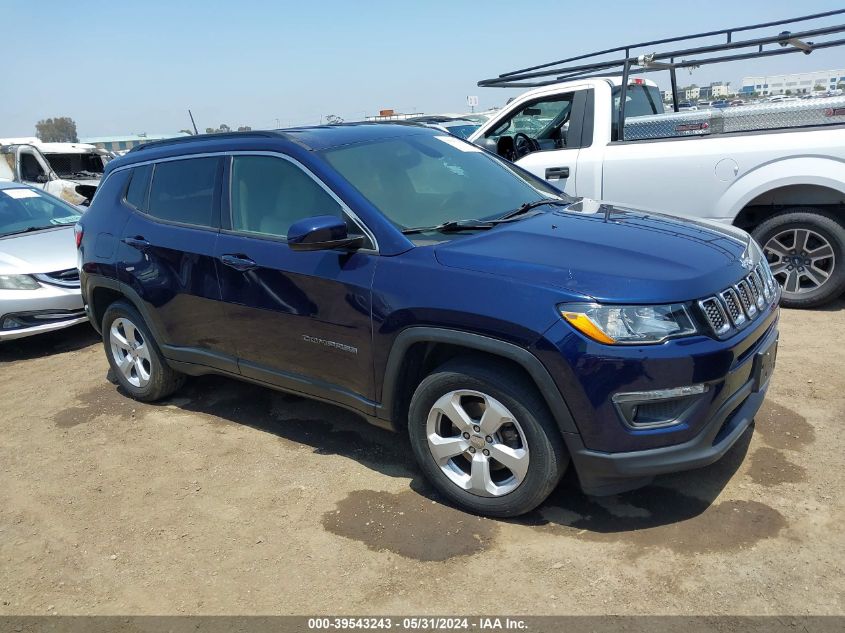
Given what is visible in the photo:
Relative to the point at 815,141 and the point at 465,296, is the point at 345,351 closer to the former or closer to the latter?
the point at 465,296

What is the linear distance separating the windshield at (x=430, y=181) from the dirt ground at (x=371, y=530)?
1432 millimetres

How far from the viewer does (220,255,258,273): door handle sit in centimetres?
385

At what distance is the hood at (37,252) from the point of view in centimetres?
652

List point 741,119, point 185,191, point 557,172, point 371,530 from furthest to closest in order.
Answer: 1. point 557,172
2. point 741,119
3. point 185,191
4. point 371,530

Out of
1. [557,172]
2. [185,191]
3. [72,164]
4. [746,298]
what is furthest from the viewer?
[72,164]

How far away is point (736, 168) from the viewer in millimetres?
5777

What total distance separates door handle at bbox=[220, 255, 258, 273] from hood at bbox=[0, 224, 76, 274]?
353 centimetres

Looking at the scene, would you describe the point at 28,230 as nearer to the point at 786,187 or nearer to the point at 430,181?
the point at 430,181

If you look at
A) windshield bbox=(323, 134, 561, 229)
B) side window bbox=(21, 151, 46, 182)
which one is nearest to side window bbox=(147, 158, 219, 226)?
windshield bbox=(323, 134, 561, 229)

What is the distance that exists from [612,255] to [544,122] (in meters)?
4.64

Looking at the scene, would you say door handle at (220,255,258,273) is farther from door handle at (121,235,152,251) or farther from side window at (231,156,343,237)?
door handle at (121,235,152,251)

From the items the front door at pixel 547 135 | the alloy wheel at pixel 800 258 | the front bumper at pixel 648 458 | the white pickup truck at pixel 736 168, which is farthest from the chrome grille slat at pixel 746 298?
the front door at pixel 547 135

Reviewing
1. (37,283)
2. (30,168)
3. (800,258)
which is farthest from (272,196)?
(30,168)

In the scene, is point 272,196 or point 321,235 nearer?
point 321,235
